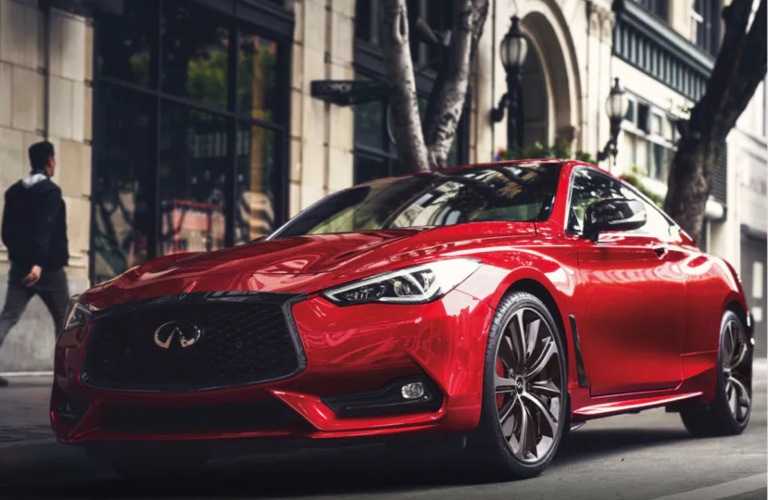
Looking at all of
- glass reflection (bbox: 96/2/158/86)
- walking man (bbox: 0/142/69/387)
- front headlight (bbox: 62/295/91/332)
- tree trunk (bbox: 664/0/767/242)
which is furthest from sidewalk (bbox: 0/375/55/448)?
tree trunk (bbox: 664/0/767/242)

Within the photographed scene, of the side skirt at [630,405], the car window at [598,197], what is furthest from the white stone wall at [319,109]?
the side skirt at [630,405]

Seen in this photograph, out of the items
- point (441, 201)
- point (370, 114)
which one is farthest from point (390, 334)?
point (370, 114)

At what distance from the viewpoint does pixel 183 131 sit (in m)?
16.1

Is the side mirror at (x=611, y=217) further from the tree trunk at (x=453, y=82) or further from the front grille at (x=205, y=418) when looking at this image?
the tree trunk at (x=453, y=82)

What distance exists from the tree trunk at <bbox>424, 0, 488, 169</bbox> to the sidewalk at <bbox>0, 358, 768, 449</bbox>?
392cm

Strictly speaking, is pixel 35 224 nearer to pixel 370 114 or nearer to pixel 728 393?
pixel 728 393

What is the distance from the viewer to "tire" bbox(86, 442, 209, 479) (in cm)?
634

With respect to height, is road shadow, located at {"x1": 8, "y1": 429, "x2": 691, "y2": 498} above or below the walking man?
below

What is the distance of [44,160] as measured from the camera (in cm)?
1199

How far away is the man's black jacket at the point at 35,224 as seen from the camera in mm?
11719

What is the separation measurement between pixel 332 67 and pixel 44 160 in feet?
24.6

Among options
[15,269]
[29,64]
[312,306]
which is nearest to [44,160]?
[15,269]

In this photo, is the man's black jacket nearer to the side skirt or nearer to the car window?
the car window

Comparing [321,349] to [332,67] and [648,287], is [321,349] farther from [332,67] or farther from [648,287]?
[332,67]
